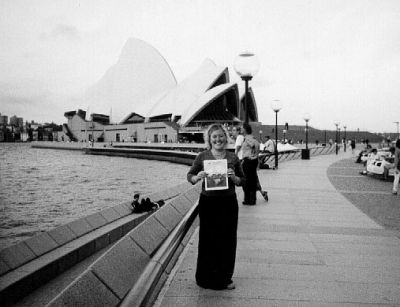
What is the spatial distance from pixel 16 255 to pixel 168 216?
77.5 inches

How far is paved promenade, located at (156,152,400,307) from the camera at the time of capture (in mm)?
2725

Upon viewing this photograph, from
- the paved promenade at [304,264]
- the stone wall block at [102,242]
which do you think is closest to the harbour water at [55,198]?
the stone wall block at [102,242]

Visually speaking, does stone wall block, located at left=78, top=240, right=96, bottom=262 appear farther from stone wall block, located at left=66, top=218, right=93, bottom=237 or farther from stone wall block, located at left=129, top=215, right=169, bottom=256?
stone wall block, located at left=129, top=215, right=169, bottom=256

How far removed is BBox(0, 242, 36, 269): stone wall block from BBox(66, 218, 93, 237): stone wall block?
0.94m

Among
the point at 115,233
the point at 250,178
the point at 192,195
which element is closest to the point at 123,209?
the point at 115,233

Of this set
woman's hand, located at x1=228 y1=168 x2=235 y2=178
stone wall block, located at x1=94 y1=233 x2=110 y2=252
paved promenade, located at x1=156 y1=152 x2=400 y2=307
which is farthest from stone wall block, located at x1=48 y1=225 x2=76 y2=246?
woman's hand, located at x1=228 y1=168 x2=235 y2=178

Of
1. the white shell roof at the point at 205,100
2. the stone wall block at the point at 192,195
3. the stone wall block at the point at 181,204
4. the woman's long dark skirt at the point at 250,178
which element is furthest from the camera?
the white shell roof at the point at 205,100

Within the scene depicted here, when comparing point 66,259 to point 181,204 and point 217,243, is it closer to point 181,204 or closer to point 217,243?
point 181,204

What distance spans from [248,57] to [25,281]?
4920 mm

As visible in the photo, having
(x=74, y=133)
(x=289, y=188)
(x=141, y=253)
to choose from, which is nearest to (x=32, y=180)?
(x=289, y=188)

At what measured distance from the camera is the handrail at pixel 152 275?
230cm

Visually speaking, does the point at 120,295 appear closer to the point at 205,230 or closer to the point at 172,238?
the point at 172,238

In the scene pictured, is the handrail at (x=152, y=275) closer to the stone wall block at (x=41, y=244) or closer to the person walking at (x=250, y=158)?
the stone wall block at (x=41, y=244)

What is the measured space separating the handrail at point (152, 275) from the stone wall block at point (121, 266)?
1.04 ft
